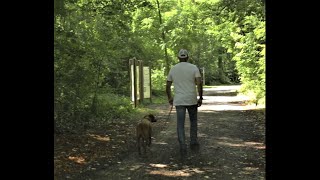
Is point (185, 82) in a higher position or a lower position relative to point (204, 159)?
higher

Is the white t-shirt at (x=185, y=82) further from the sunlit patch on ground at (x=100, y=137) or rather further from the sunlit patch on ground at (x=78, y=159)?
the sunlit patch on ground at (x=100, y=137)

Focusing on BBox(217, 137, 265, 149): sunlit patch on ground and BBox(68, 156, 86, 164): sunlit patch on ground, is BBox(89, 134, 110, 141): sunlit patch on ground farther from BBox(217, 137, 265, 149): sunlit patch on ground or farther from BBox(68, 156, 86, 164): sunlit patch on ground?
BBox(217, 137, 265, 149): sunlit patch on ground

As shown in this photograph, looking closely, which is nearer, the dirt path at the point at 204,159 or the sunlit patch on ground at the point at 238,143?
the dirt path at the point at 204,159

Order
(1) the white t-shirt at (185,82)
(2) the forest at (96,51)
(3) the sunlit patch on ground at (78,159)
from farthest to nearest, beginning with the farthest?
(2) the forest at (96,51) < (1) the white t-shirt at (185,82) < (3) the sunlit patch on ground at (78,159)

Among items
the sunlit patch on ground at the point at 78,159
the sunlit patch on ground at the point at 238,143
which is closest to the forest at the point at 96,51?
the sunlit patch on ground at the point at 78,159

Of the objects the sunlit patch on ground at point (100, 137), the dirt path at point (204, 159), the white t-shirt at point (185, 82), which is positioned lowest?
the dirt path at point (204, 159)

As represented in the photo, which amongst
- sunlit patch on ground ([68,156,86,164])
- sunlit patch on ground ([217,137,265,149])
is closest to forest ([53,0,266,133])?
sunlit patch on ground ([68,156,86,164])

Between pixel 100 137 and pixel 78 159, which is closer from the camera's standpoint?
pixel 78 159

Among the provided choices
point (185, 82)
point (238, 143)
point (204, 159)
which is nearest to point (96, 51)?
point (185, 82)

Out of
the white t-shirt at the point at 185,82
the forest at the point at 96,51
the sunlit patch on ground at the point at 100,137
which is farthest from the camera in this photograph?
the sunlit patch on ground at the point at 100,137

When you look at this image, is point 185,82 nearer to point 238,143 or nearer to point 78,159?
point 238,143

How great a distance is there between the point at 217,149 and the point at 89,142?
298 cm
